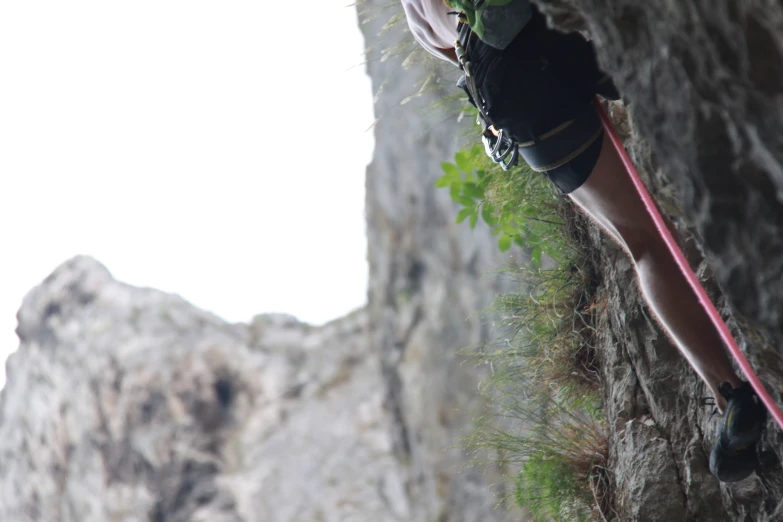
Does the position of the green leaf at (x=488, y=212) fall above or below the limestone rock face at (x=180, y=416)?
above

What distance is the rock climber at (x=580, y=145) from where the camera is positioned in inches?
76.8

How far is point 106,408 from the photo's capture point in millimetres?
16672

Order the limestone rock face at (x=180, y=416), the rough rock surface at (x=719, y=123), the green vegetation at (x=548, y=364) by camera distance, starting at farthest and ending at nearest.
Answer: the limestone rock face at (x=180, y=416) → the green vegetation at (x=548, y=364) → the rough rock surface at (x=719, y=123)

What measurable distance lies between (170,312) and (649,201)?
56.9 feet

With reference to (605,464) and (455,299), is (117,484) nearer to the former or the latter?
(455,299)

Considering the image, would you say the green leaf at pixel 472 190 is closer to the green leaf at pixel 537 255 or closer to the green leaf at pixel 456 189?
the green leaf at pixel 456 189

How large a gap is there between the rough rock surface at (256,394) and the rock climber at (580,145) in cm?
952

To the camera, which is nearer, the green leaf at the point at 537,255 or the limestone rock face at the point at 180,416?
the green leaf at the point at 537,255

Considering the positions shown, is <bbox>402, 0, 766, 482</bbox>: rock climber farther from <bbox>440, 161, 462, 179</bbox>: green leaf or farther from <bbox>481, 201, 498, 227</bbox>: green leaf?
<bbox>440, 161, 462, 179</bbox>: green leaf

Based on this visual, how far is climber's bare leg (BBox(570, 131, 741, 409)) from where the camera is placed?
1.98 m

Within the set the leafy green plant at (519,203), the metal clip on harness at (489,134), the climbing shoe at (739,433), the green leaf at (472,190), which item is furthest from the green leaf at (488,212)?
the climbing shoe at (739,433)

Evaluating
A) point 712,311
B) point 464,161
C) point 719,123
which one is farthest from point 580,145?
point 464,161

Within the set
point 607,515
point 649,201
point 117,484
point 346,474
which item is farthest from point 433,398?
point 649,201

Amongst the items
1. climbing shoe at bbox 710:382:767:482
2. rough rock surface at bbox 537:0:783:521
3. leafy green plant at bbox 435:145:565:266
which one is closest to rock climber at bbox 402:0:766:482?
climbing shoe at bbox 710:382:767:482
